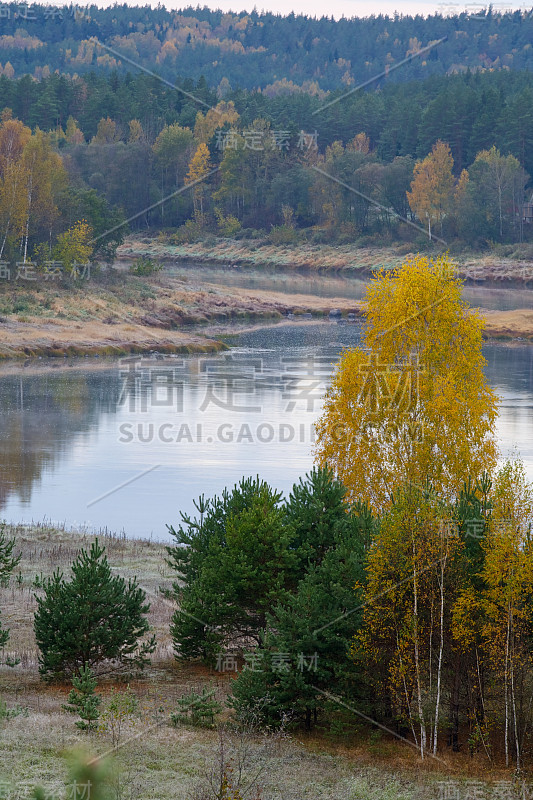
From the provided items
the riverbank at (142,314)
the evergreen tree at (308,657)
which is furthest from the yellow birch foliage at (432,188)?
the evergreen tree at (308,657)

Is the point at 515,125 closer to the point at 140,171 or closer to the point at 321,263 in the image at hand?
the point at 321,263

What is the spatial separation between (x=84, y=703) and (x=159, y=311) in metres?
47.6

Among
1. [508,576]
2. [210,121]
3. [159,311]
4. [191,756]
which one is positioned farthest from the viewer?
[210,121]

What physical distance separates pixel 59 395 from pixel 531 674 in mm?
28928

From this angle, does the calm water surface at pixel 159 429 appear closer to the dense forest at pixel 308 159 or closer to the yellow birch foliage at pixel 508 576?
the yellow birch foliage at pixel 508 576

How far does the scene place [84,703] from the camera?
37.1 feet

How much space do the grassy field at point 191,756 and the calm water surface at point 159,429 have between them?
400 inches

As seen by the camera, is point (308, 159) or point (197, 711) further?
point (308, 159)

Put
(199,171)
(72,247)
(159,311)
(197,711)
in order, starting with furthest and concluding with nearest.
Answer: (199,171) < (72,247) < (159,311) < (197,711)

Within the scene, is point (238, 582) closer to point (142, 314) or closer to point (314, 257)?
point (142, 314)

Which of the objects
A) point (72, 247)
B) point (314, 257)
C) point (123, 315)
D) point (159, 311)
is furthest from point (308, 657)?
point (314, 257)

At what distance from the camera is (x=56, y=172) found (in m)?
59.9

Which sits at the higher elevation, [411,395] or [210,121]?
[210,121]

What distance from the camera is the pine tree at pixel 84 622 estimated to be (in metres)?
13.0
